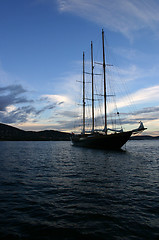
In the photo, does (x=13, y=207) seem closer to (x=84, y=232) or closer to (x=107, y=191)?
(x=84, y=232)

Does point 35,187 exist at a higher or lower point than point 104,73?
lower

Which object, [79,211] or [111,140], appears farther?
[111,140]

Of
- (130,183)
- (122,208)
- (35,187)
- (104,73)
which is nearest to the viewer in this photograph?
(122,208)

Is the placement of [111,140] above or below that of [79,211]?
above

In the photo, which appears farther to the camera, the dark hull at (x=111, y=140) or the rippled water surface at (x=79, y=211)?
the dark hull at (x=111, y=140)

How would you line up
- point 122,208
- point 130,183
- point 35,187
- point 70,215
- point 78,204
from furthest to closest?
point 130,183 < point 35,187 < point 78,204 < point 122,208 < point 70,215

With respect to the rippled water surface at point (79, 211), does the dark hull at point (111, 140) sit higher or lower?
higher

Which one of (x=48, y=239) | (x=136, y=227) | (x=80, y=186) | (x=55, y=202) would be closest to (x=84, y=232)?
(x=48, y=239)

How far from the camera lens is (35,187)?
10.7 meters

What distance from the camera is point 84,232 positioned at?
531cm

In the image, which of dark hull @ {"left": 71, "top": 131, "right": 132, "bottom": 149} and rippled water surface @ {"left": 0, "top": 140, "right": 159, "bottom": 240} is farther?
dark hull @ {"left": 71, "top": 131, "right": 132, "bottom": 149}

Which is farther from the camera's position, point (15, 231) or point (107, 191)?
point (107, 191)

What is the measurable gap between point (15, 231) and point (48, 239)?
3.99 ft

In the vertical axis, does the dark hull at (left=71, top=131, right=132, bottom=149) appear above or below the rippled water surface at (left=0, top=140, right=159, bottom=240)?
above
